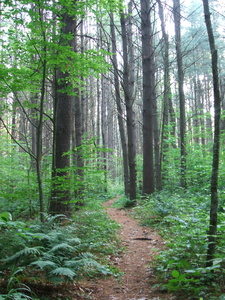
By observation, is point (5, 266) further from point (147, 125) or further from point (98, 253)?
point (147, 125)

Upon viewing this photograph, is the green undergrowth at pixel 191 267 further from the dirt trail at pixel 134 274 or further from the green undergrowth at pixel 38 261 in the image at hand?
the green undergrowth at pixel 38 261

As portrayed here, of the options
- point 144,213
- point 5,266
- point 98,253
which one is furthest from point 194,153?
point 5,266

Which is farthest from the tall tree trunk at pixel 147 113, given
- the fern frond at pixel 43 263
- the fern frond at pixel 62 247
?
the fern frond at pixel 43 263

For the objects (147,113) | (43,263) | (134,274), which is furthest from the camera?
(147,113)

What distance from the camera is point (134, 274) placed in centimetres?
391

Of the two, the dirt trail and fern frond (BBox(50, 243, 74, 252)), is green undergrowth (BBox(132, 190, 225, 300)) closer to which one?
the dirt trail

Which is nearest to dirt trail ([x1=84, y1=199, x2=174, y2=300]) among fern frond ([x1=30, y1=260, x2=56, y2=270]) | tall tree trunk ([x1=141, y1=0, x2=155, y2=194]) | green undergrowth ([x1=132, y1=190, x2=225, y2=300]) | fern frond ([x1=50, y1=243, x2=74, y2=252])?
green undergrowth ([x1=132, y1=190, x2=225, y2=300])

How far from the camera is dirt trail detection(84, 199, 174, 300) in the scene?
3229 millimetres

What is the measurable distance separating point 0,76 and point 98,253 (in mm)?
3924

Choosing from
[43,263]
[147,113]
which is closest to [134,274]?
[43,263]

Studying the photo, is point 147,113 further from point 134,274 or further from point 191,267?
point 191,267

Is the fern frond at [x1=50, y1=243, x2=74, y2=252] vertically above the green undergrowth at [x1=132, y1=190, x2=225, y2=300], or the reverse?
the fern frond at [x1=50, y1=243, x2=74, y2=252]

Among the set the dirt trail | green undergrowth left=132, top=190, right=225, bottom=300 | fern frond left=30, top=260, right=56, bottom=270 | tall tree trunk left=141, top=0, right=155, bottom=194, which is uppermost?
tall tree trunk left=141, top=0, right=155, bottom=194

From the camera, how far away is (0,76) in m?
4.81
